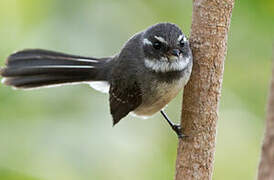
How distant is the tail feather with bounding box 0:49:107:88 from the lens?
4914 mm

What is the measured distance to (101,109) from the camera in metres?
4.74

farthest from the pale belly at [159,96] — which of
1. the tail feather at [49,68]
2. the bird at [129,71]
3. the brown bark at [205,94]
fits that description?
the tail feather at [49,68]

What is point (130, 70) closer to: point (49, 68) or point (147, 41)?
point (147, 41)

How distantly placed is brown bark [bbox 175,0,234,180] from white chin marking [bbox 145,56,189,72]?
0.36 metres

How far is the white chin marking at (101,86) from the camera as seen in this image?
4.88 m

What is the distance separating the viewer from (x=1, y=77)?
5.08 m

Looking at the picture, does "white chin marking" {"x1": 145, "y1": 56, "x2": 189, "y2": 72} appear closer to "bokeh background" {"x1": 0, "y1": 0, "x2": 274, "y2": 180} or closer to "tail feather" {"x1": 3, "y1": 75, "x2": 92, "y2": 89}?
"bokeh background" {"x1": 0, "y1": 0, "x2": 274, "y2": 180}

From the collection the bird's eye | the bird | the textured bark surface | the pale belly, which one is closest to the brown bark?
the bird

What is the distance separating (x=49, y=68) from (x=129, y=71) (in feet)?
3.71

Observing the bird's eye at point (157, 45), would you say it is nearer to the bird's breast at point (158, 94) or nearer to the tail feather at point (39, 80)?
the bird's breast at point (158, 94)

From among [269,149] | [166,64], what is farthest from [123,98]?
[269,149]

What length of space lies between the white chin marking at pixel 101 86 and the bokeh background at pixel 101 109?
0.09 metres

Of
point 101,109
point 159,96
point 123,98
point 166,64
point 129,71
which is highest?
point 166,64

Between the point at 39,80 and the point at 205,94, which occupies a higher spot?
the point at 205,94
